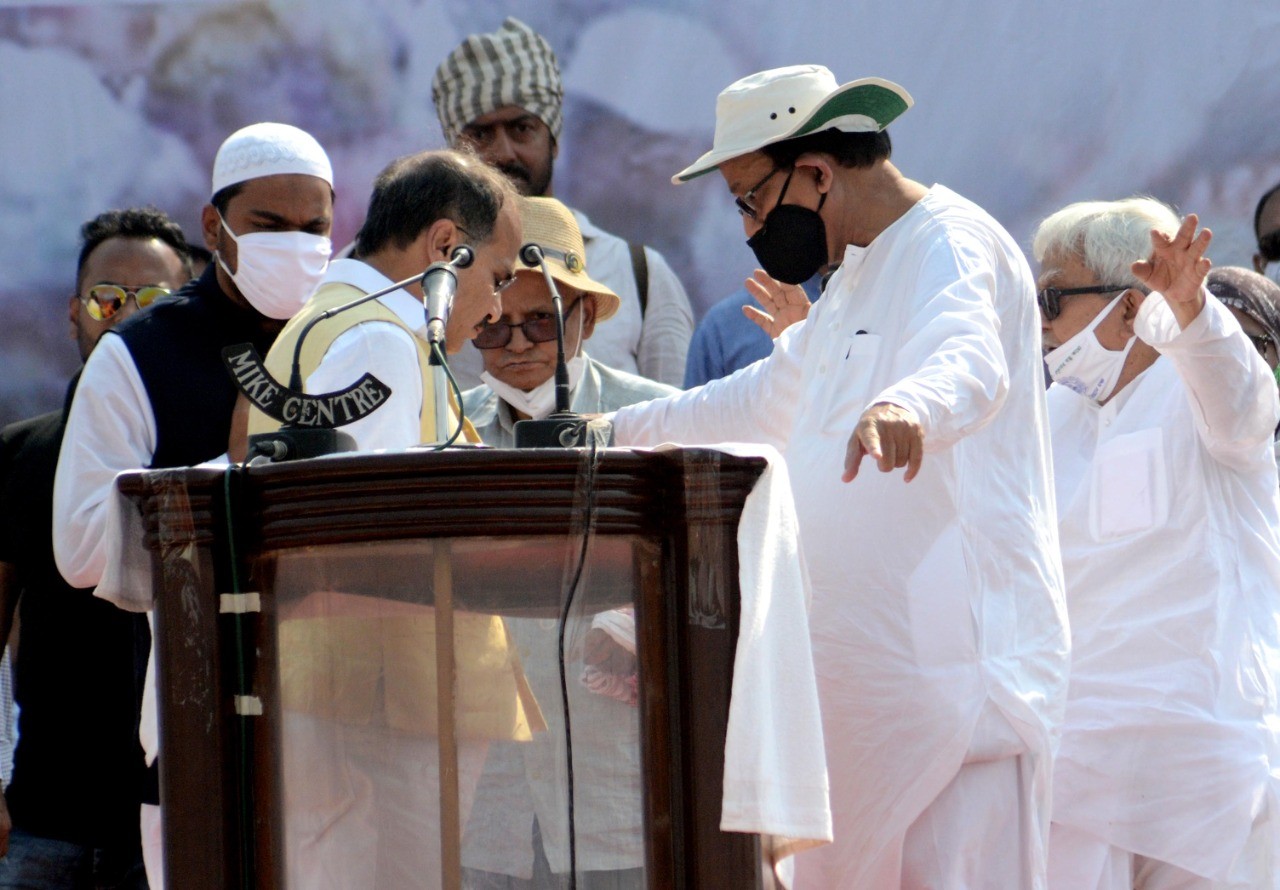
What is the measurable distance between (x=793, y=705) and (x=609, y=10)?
3.90 meters

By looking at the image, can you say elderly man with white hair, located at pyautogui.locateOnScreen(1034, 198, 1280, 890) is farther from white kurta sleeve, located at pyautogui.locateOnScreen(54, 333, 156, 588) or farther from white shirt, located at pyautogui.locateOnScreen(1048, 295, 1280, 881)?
white kurta sleeve, located at pyautogui.locateOnScreen(54, 333, 156, 588)

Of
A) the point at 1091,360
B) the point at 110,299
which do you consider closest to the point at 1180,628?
the point at 1091,360

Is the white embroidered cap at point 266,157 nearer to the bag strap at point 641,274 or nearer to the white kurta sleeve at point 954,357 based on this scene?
the bag strap at point 641,274

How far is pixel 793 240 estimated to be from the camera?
3.56m

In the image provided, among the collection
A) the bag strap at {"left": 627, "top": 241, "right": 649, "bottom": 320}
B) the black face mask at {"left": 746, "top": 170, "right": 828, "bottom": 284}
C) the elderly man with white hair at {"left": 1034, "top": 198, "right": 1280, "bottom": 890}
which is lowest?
the elderly man with white hair at {"left": 1034, "top": 198, "right": 1280, "bottom": 890}

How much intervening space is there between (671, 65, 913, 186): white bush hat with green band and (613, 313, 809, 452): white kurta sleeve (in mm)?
472

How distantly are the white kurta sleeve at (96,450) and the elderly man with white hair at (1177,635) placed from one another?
91.3 inches

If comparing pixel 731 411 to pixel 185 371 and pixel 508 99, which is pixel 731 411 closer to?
pixel 185 371

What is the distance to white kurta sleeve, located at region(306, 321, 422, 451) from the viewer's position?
3217 millimetres

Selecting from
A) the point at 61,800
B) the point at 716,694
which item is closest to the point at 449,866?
the point at 716,694

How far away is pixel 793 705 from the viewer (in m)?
2.53

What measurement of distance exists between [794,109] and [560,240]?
4.88 ft

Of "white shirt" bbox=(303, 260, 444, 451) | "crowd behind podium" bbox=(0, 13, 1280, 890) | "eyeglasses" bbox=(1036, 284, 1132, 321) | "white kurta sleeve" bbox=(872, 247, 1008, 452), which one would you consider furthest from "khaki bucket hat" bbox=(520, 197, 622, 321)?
"white kurta sleeve" bbox=(872, 247, 1008, 452)

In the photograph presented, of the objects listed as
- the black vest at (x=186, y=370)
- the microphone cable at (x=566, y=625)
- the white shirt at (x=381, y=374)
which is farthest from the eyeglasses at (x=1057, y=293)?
the microphone cable at (x=566, y=625)
